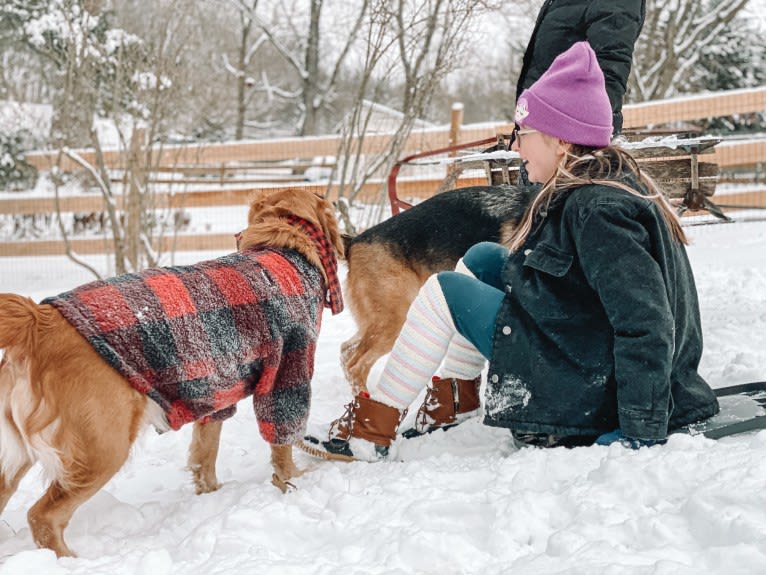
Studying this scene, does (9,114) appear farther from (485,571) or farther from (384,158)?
(485,571)

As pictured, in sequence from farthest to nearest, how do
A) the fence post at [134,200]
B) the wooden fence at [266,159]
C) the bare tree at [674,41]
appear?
the bare tree at [674,41], the wooden fence at [266,159], the fence post at [134,200]

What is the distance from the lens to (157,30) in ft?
22.6

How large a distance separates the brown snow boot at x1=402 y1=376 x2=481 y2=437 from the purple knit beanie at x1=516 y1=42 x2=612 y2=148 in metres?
1.22

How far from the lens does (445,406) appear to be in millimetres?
3104

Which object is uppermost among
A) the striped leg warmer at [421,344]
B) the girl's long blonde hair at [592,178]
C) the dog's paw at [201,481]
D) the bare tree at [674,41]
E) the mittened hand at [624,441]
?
the bare tree at [674,41]

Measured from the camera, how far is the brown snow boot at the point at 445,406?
309 cm

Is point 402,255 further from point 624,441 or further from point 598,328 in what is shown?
point 624,441

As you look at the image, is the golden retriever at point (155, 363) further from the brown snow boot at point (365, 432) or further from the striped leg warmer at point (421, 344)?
the striped leg warmer at point (421, 344)

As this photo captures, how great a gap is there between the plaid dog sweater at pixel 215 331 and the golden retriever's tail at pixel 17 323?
0.09 metres

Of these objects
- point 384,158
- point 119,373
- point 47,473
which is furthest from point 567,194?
point 384,158

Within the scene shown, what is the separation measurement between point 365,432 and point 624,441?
995 millimetres

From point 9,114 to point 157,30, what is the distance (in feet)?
28.3

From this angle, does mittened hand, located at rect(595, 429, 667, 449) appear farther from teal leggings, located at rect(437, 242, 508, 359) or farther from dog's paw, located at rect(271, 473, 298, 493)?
dog's paw, located at rect(271, 473, 298, 493)

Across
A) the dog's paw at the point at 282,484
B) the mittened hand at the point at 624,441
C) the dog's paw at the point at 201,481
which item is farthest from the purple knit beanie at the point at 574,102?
the dog's paw at the point at 201,481
